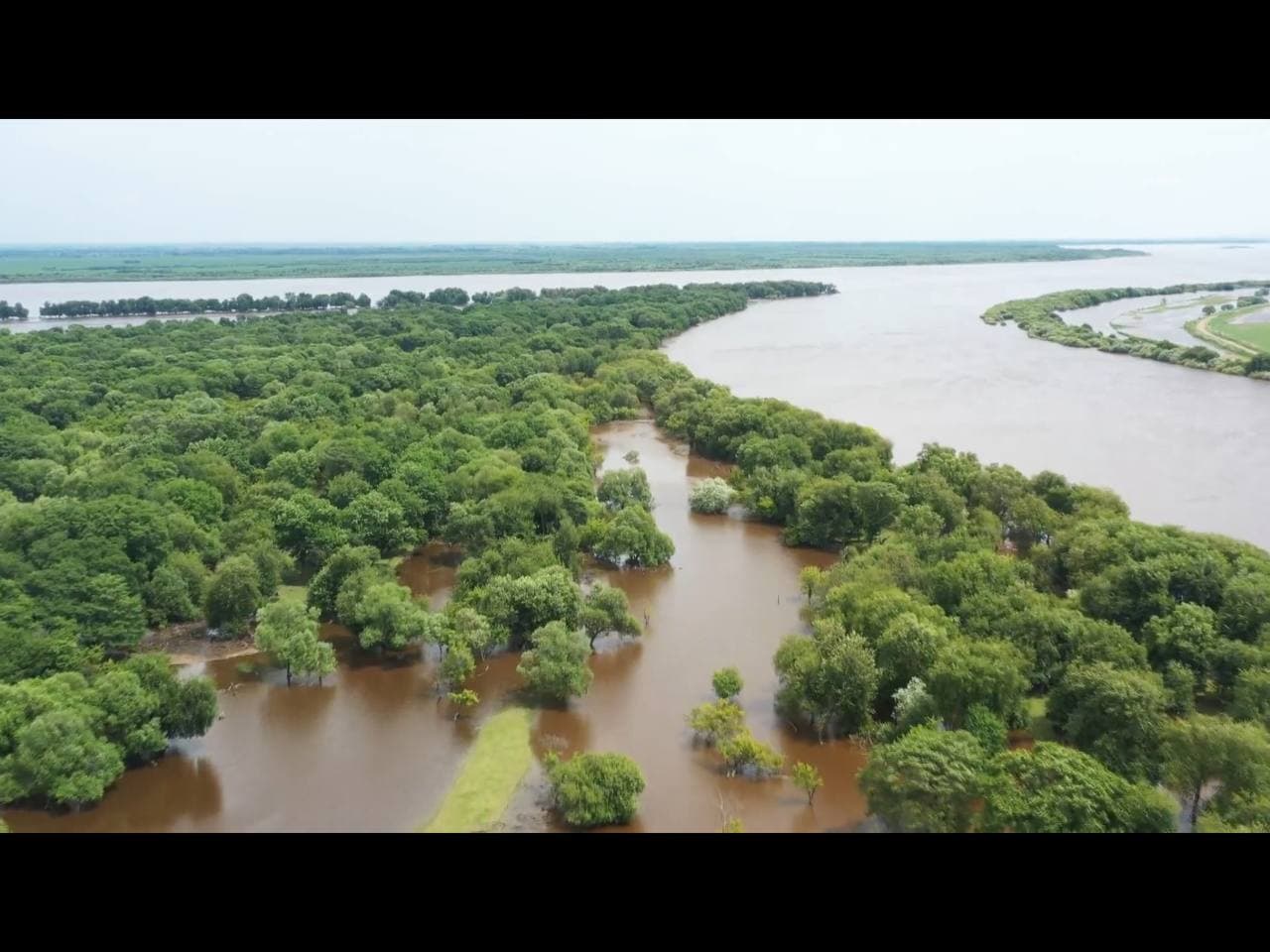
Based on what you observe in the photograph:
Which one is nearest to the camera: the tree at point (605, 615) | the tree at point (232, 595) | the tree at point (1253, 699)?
the tree at point (1253, 699)

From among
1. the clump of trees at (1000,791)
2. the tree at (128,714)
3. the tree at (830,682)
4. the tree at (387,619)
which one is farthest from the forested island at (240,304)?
the clump of trees at (1000,791)

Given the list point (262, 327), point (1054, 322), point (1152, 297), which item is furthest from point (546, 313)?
point (1152, 297)

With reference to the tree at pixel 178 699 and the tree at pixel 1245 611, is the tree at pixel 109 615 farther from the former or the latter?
the tree at pixel 1245 611

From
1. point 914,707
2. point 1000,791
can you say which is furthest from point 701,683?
point 1000,791

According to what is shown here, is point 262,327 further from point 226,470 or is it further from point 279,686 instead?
point 279,686

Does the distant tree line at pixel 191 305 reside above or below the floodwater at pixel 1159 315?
above

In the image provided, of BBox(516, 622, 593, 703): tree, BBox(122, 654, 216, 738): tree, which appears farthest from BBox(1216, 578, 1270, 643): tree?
BBox(122, 654, 216, 738): tree

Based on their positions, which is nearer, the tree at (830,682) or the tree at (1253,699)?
the tree at (1253,699)
